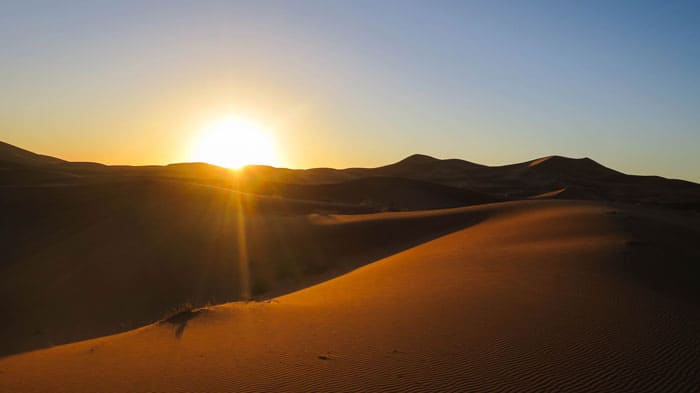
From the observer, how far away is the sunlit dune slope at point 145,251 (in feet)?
44.7

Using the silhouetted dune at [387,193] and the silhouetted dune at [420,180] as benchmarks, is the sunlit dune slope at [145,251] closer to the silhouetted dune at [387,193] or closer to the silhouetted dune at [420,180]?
the silhouetted dune at [420,180]

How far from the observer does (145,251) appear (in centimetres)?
1786

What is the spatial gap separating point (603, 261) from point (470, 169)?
91.6 m

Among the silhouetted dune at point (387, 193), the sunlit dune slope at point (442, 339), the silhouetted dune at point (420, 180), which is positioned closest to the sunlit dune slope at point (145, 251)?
the sunlit dune slope at point (442, 339)

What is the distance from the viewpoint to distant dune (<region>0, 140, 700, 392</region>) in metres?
5.39

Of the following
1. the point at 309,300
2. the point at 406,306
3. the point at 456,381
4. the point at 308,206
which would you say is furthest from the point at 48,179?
the point at 456,381

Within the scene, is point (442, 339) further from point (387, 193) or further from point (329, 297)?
point (387, 193)

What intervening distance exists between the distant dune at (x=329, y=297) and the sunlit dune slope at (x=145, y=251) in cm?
9

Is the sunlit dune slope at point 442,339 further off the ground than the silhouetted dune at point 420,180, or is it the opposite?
the silhouetted dune at point 420,180

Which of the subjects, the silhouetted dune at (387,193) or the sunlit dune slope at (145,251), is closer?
the sunlit dune slope at (145,251)

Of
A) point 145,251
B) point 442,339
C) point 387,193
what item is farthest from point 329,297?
point 387,193

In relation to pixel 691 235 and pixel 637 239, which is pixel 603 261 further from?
pixel 691 235

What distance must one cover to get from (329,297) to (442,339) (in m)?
4.55

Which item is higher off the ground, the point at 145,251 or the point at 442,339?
the point at 145,251
